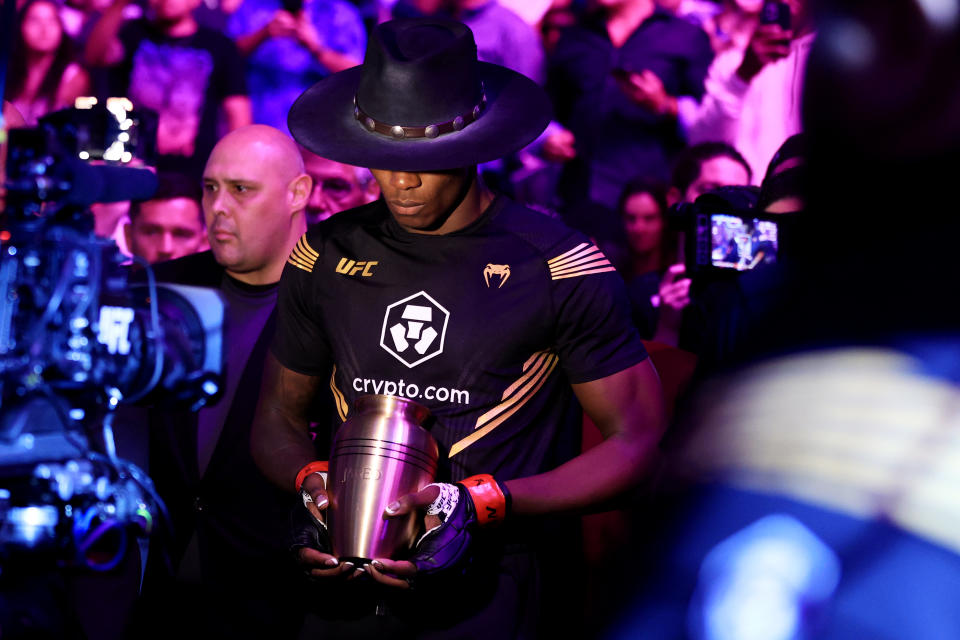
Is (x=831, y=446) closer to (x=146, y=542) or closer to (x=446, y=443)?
(x=146, y=542)

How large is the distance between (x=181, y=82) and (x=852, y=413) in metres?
4.85

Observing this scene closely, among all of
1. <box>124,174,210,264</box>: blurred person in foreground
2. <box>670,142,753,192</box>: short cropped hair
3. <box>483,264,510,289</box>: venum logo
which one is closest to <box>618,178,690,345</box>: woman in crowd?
<box>670,142,753,192</box>: short cropped hair

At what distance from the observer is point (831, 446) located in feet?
2.45

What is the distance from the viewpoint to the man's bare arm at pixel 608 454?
2373mm

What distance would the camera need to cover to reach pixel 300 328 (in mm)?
2637

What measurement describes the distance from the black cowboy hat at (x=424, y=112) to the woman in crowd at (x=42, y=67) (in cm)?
316

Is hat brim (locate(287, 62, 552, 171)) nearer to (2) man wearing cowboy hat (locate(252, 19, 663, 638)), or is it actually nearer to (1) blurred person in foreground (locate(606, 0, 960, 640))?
(2) man wearing cowboy hat (locate(252, 19, 663, 638))

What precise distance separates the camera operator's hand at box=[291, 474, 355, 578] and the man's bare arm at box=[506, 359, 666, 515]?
0.42 m

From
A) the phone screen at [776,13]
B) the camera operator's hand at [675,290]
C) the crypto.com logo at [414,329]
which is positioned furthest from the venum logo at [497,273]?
the phone screen at [776,13]

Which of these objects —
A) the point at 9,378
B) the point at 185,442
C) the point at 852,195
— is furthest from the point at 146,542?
the point at 185,442

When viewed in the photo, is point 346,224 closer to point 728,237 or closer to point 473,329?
point 473,329

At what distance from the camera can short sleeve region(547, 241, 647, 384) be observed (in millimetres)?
2424

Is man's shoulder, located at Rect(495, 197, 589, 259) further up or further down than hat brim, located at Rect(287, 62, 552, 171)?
further down

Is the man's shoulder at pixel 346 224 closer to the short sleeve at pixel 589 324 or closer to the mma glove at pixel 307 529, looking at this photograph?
the short sleeve at pixel 589 324
